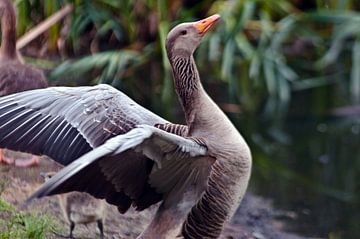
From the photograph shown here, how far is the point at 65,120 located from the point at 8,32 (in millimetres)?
3144

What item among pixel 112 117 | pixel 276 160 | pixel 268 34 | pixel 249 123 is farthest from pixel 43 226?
pixel 268 34

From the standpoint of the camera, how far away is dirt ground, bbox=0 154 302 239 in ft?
23.7

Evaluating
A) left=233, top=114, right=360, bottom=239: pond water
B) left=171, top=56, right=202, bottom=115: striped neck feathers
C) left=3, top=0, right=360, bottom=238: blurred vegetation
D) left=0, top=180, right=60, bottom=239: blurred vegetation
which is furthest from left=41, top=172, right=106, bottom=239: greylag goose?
left=3, top=0, right=360, bottom=238: blurred vegetation

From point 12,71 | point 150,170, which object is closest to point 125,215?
point 12,71

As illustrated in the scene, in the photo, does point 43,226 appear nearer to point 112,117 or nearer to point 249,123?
point 112,117

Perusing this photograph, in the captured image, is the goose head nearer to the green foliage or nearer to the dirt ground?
the green foliage

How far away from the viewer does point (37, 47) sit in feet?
41.0

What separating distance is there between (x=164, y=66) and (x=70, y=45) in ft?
5.32

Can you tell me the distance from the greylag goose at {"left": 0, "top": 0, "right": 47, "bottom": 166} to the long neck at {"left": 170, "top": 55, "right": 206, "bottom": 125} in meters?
2.23

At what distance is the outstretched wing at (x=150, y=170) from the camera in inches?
197

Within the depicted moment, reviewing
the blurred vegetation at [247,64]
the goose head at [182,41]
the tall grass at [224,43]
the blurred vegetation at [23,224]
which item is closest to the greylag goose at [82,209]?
the blurred vegetation at [23,224]

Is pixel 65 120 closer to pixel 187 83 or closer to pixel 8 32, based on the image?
pixel 187 83

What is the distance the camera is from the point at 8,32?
859 cm

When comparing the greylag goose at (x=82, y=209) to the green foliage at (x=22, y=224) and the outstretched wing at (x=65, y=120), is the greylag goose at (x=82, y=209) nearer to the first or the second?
the green foliage at (x=22, y=224)
